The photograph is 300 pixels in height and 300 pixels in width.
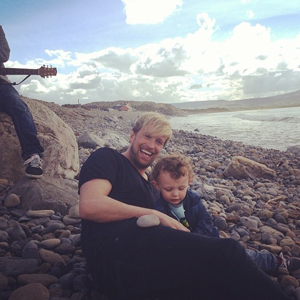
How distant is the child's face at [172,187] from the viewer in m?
2.94

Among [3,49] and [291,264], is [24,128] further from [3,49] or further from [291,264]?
[291,264]

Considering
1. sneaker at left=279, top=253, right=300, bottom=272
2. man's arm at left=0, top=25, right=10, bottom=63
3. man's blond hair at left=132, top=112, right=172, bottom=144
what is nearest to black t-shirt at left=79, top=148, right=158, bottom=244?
man's blond hair at left=132, top=112, right=172, bottom=144

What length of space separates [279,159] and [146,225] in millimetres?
8224

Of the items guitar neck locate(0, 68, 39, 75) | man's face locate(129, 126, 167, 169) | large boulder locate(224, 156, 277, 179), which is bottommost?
large boulder locate(224, 156, 277, 179)

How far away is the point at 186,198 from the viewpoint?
3043mm

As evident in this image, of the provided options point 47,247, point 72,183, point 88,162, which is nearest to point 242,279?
point 88,162

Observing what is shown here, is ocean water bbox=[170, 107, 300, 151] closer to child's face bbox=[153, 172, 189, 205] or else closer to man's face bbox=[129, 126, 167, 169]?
child's face bbox=[153, 172, 189, 205]

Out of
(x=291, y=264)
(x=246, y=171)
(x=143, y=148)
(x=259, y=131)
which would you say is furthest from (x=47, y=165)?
(x=259, y=131)

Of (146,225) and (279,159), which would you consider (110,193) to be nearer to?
(146,225)

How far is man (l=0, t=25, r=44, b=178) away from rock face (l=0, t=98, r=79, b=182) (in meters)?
0.26

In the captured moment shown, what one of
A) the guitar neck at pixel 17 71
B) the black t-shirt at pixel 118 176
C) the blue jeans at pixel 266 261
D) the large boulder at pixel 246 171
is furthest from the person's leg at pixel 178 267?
the large boulder at pixel 246 171

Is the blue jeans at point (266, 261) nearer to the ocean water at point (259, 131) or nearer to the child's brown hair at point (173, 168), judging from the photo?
the child's brown hair at point (173, 168)

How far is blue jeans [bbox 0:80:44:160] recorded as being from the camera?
455 cm

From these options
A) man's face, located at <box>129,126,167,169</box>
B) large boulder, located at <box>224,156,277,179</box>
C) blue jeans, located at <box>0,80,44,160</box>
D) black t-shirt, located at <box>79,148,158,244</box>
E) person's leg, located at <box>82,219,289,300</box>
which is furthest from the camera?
large boulder, located at <box>224,156,277,179</box>
